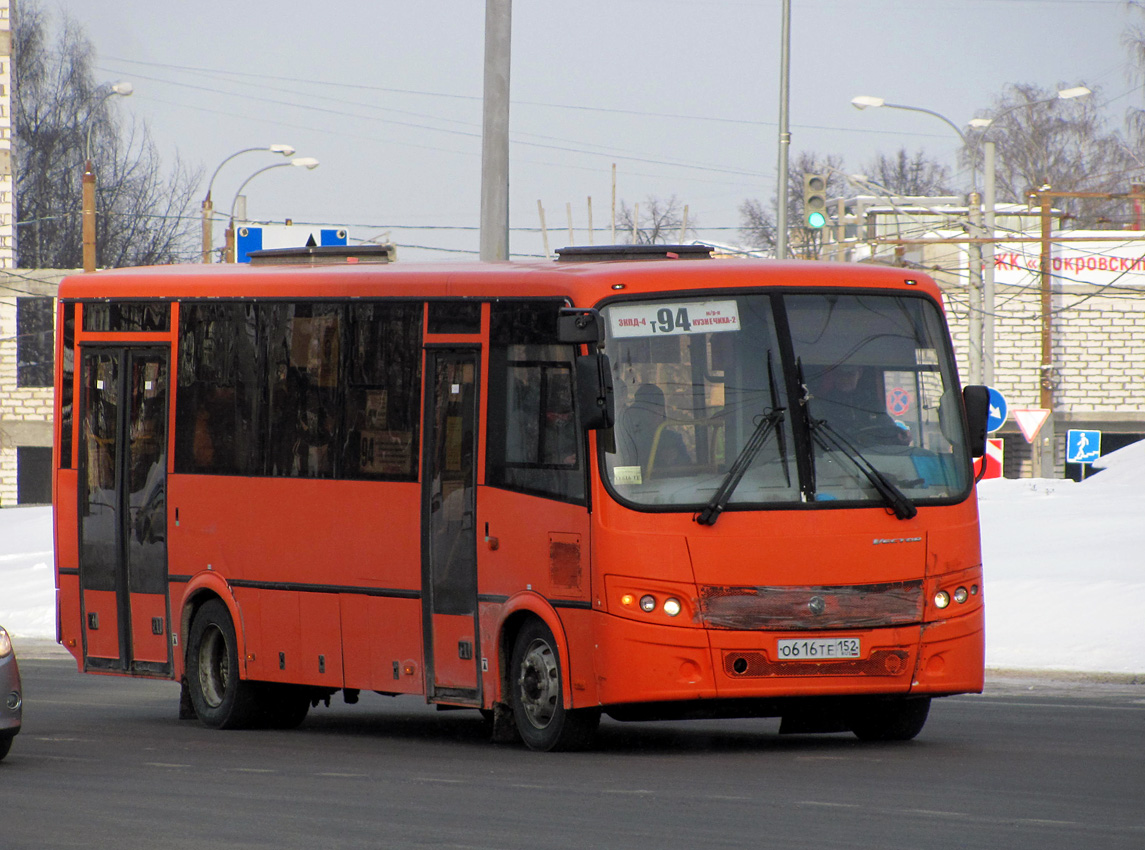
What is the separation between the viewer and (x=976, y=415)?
12070mm

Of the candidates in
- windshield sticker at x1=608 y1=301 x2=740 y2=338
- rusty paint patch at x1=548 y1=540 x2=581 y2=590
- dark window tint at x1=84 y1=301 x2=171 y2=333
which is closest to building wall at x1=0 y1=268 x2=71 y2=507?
dark window tint at x1=84 y1=301 x2=171 y2=333

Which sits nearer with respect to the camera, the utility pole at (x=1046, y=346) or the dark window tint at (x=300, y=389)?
the dark window tint at (x=300, y=389)

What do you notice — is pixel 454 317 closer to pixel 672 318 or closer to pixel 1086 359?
pixel 672 318

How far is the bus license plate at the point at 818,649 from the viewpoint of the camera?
11.3 meters

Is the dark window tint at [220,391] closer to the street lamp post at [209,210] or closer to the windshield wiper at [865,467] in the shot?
the windshield wiper at [865,467]

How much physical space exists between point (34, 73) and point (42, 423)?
676 inches

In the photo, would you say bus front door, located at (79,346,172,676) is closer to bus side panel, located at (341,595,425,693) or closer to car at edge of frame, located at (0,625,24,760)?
bus side panel, located at (341,595,425,693)

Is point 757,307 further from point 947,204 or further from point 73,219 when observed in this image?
point 73,219

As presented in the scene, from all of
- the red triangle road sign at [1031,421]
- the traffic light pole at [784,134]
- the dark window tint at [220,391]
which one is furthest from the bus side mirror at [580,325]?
the red triangle road sign at [1031,421]

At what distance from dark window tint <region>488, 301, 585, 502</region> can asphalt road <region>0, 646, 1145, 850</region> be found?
1.49 metres

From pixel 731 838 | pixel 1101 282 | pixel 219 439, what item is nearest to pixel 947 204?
pixel 1101 282

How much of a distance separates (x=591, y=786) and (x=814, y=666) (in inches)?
69.3

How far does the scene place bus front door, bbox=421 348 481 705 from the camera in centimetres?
1239

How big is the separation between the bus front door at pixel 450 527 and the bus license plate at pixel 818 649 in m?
1.94
